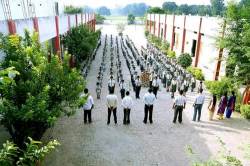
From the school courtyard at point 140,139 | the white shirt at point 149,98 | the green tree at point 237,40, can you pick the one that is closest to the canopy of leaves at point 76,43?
the school courtyard at point 140,139

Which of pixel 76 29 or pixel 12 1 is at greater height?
pixel 12 1

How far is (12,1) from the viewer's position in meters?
14.2

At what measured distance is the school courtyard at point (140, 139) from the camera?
20.2 feet

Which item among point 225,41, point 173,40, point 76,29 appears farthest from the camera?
point 173,40

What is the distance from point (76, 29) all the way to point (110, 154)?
37.9ft

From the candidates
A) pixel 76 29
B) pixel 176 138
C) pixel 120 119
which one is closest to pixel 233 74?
pixel 176 138

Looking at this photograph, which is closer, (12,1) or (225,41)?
(225,41)

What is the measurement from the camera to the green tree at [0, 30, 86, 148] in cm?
430

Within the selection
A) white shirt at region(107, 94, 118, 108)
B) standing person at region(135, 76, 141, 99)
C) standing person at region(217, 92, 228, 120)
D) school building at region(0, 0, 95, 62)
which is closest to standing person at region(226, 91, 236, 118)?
standing person at region(217, 92, 228, 120)

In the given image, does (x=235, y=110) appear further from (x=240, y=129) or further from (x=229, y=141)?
(x=229, y=141)

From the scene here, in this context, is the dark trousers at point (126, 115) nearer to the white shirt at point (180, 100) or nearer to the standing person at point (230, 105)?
the white shirt at point (180, 100)

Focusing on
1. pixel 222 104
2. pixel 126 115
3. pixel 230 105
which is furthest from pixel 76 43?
pixel 230 105

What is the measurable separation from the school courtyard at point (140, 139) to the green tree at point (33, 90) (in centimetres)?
158

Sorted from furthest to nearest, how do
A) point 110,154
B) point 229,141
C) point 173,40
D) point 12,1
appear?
1. point 173,40
2. point 12,1
3. point 229,141
4. point 110,154
